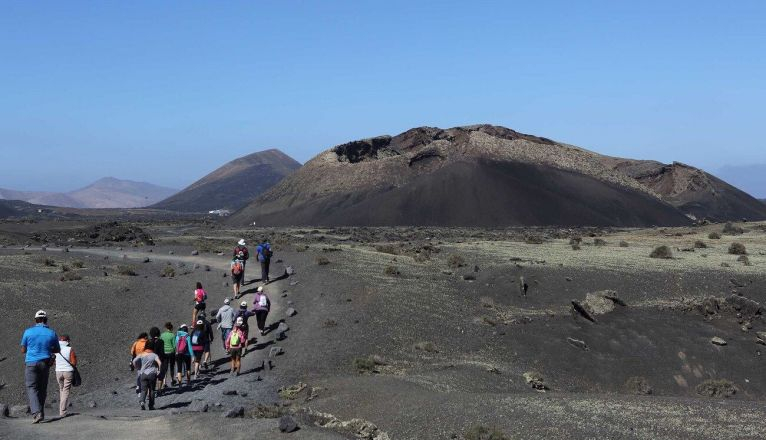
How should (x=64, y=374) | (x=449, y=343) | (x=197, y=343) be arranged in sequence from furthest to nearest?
(x=449, y=343)
(x=197, y=343)
(x=64, y=374)

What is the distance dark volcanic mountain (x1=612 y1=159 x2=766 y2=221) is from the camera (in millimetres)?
119562

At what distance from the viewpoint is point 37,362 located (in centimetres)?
1170

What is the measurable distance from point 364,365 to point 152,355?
5.40 metres

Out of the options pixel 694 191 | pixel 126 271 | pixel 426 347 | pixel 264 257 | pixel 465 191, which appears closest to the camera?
pixel 426 347

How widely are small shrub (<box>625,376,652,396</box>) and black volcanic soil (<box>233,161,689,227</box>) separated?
67.3 m

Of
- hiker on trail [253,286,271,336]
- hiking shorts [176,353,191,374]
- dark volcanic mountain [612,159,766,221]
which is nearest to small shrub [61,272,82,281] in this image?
hiker on trail [253,286,271,336]

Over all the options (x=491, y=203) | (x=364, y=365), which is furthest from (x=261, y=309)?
(x=491, y=203)

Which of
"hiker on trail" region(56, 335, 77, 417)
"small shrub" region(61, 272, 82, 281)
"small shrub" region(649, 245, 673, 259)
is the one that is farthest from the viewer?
"small shrub" region(649, 245, 673, 259)

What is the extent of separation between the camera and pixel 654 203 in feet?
A: 332

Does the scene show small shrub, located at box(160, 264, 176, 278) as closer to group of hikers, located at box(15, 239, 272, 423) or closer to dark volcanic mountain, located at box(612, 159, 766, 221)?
group of hikers, located at box(15, 239, 272, 423)

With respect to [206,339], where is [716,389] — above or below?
below

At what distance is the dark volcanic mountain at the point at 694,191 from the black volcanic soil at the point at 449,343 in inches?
3622

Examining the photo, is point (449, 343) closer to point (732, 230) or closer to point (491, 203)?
point (732, 230)

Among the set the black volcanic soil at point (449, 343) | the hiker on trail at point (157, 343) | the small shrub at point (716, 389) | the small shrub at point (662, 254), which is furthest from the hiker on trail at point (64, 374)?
the small shrub at point (662, 254)
